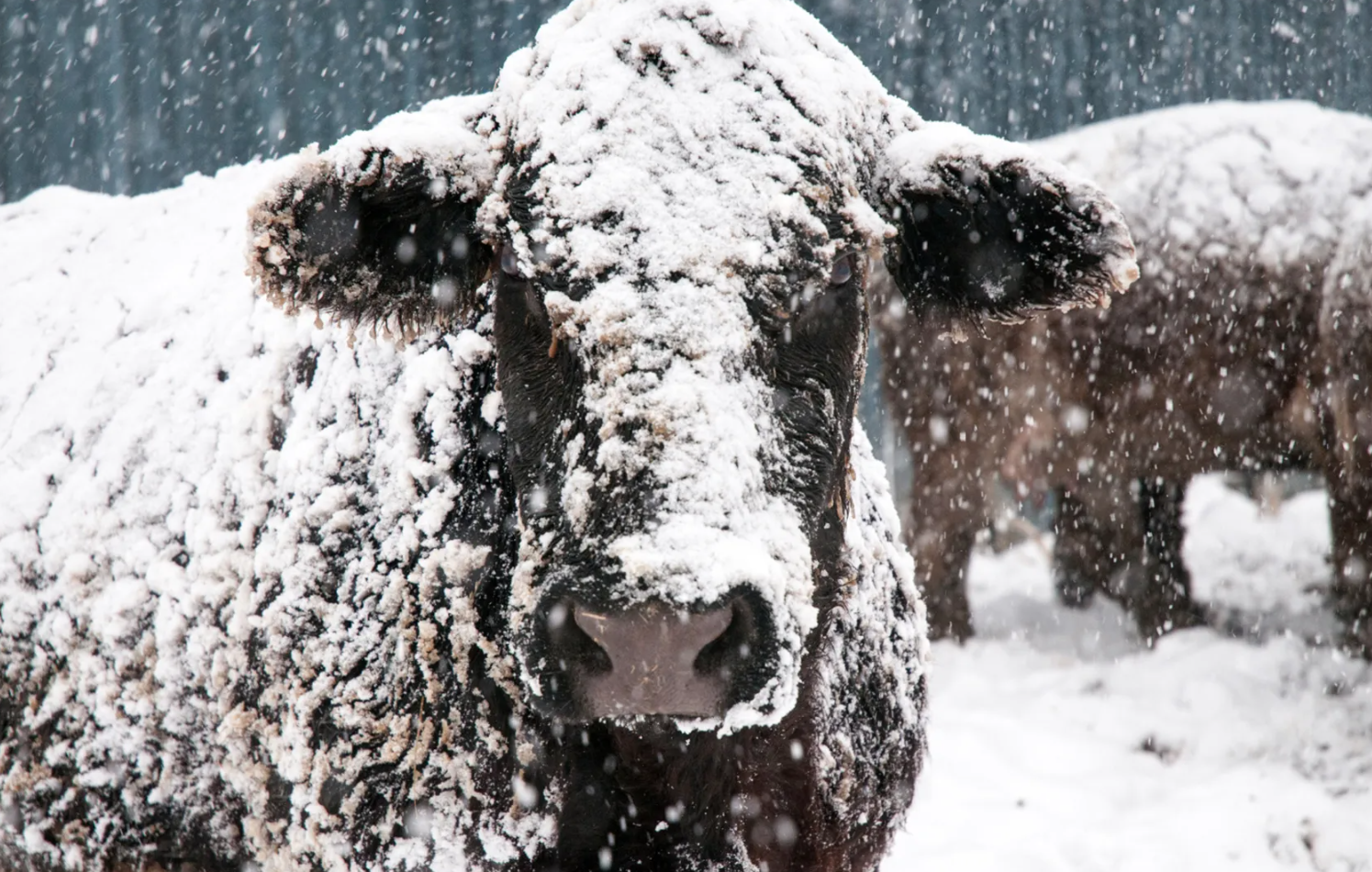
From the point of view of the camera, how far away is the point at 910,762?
7.36ft

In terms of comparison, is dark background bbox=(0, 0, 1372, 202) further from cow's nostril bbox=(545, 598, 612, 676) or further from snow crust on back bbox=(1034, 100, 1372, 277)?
cow's nostril bbox=(545, 598, 612, 676)

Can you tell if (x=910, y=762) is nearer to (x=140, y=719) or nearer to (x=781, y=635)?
(x=781, y=635)

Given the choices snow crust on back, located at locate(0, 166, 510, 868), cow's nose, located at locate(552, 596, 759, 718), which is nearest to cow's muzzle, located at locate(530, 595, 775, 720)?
cow's nose, located at locate(552, 596, 759, 718)

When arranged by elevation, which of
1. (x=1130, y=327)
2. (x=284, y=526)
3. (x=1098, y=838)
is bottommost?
(x=1098, y=838)

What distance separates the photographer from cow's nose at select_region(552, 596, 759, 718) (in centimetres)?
138

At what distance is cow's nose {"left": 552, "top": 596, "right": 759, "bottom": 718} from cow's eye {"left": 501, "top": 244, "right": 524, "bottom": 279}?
630 millimetres

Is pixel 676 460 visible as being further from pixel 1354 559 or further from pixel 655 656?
pixel 1354 559

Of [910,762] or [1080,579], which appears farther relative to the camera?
[1080,579]

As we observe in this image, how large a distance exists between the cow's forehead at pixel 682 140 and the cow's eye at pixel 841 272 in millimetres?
51

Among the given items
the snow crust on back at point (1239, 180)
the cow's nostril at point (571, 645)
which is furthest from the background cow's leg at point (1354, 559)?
the cow's nostril at point (571, 645)

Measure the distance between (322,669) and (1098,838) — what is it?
2601 millimetres

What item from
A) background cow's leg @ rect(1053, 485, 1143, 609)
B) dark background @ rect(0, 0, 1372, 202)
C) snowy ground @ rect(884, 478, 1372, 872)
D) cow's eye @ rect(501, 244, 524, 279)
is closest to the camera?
cow's eye @ rect(501, 244, 524, 279)

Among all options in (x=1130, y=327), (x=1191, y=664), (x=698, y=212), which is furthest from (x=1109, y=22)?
(x=698, y=212)

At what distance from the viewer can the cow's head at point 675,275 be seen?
4.79 ft
